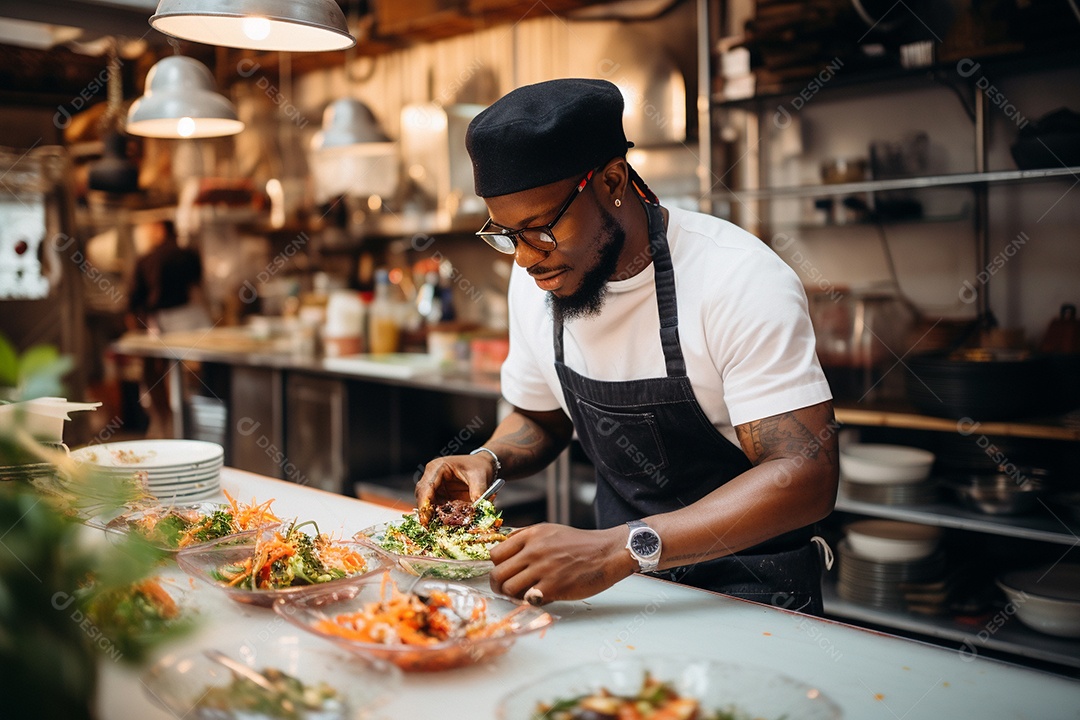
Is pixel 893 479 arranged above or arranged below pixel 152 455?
below

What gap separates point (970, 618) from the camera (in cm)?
339

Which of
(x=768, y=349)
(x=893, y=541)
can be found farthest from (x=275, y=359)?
(x=768, y=349)

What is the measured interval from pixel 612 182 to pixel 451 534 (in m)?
0.84

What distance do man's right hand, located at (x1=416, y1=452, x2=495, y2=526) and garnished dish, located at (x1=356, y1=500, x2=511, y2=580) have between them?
0.25 ft

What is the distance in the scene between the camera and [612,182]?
198 cm

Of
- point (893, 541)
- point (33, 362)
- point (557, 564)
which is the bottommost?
point (893, 541)

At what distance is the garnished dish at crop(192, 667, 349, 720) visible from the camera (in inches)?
42.7

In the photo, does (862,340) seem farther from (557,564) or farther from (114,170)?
(114,170)

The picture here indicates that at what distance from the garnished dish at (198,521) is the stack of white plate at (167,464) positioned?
0.57ft

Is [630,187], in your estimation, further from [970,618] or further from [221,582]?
[970,618]

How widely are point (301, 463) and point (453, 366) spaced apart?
3.96ft

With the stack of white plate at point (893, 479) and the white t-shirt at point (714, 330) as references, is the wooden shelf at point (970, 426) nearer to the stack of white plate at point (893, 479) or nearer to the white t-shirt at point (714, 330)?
the stack of white plate at point (893, 479)

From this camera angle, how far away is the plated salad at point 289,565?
1.55 metres

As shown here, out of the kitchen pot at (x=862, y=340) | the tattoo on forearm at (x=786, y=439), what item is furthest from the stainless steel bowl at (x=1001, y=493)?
the tattoo on forearm at (x=786, y=439)
